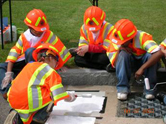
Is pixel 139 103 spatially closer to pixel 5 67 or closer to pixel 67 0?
pixel 5 67

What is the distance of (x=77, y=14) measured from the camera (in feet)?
28.0

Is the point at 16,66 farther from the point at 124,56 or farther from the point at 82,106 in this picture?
the point at 124,56

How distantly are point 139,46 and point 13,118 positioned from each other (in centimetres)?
188

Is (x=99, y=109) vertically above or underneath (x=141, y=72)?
underneath

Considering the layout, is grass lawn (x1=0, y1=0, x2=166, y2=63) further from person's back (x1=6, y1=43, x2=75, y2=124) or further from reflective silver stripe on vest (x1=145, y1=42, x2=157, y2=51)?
person's back (x1=6, y1=43, x2=75, y2=124)

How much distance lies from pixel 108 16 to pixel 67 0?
279cm

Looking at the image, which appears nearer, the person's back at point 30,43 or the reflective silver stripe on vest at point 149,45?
the reflective silver stripe on vest at point 149,45

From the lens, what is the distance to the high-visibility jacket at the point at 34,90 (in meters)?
3.38

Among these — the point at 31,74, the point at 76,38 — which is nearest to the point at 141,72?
the point at 31,74

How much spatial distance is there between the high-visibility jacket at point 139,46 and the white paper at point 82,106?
22.2 inches

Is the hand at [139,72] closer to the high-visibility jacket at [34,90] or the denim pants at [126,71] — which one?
the denim pants at [126,71]

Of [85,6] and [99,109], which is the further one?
[85,6]

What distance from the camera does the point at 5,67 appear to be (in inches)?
175

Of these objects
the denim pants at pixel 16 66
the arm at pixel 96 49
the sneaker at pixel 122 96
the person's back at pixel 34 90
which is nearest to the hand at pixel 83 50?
the arm at pixel 96 49
